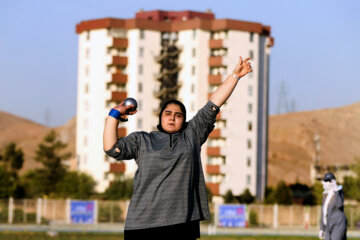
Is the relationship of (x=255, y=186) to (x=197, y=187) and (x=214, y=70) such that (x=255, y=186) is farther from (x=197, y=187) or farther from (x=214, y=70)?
(x=197, y=187)

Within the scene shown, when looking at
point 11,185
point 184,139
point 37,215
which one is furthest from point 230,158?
point 184,139

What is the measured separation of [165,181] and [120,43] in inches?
3673

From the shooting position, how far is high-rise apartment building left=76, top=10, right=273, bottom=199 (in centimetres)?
9706

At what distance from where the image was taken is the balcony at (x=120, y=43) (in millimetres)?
99312

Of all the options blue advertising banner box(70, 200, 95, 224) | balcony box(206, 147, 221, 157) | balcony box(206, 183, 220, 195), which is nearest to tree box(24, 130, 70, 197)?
balcony box(206, 147, 221, 157)

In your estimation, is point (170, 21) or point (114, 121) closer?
point (114, 121)

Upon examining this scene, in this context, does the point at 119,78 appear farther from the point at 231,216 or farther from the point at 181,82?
the point at 231,216

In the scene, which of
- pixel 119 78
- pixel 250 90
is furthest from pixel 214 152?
pixel 119 78

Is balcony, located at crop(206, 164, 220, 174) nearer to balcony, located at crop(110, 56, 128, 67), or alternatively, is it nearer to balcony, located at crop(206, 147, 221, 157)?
balcony, located at crop(206, 147, 221, 157)

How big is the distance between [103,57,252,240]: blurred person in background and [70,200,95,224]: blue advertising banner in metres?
46.6

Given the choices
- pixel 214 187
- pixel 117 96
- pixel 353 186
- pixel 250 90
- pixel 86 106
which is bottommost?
pixel 214 187

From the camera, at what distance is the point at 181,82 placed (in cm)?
9962

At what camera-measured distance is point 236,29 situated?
97.7 metres

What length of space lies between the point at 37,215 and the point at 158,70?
45.1 m
